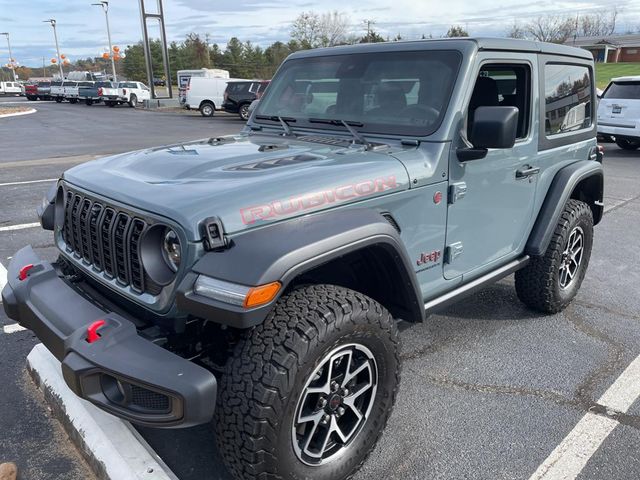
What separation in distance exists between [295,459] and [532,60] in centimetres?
284

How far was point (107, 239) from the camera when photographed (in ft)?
8.02

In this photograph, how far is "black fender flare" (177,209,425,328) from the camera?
77.9 inches

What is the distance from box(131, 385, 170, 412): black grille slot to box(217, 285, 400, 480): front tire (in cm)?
21

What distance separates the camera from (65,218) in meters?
2.86

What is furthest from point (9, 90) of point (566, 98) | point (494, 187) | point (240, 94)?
point (494, 187)

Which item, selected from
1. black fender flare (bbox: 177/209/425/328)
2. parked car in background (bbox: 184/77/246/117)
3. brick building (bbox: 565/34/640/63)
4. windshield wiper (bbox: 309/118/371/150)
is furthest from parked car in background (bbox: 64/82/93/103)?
brick building (bbox: 565/34/640/63)

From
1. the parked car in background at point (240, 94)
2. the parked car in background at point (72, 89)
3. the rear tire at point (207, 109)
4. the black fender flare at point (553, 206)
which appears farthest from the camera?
the parked car in background at point (72, 89)

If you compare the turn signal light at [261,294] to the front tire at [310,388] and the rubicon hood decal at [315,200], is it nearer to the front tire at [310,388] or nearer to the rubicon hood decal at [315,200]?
the front tire at [310,388]

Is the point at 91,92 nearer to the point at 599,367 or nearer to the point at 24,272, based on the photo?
the point at 24,272

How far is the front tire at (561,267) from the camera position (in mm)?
3902

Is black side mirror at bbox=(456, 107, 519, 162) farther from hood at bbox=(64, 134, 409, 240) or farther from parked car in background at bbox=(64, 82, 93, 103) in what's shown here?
parked car in background at bbox=(64, 82, 93, 103)

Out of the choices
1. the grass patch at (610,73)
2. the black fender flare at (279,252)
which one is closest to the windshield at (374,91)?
the black fender flare at (279,252)

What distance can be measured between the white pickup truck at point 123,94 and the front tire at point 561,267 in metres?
34.7

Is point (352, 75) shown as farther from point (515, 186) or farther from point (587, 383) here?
point (587, 383)
